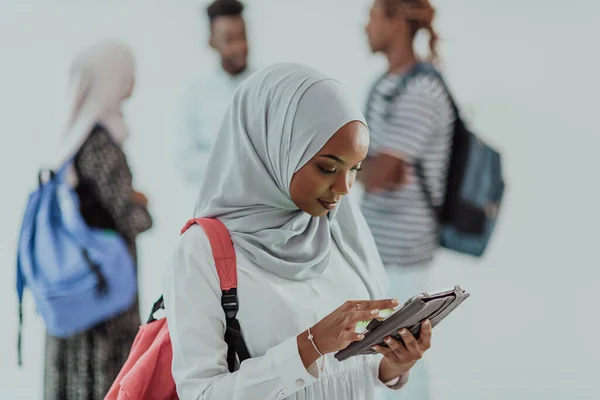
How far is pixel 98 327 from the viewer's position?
3273 mm

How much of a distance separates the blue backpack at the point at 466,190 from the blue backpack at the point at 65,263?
139cm

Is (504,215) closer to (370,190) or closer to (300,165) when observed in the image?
(370,190)

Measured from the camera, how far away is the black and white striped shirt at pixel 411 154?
316cm

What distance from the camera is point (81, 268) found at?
10.7 feet

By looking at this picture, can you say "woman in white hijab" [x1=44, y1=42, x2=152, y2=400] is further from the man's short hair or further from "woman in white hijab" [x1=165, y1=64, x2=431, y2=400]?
"woman in white hijab" [x1=165, y1=64, x2=431, y2=400]

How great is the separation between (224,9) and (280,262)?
2.27m

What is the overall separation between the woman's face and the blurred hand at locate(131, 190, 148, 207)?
6.53ft

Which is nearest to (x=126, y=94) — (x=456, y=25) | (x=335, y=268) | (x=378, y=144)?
(x=378, y=144)

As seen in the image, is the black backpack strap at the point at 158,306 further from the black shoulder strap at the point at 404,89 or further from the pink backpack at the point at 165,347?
the black shoulder strap at the point at 404,89

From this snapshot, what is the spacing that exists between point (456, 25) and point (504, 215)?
854mm

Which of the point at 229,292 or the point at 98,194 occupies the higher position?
the point at 229,292

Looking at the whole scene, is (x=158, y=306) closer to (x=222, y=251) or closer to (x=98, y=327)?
(x=222, y=251)

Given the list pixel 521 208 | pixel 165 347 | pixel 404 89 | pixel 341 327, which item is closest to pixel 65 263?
pixel 404 89

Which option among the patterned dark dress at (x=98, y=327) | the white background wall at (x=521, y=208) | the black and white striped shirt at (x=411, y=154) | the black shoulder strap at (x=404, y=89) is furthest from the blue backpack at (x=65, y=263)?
the black shoulder strap at (x=404, y=89)
